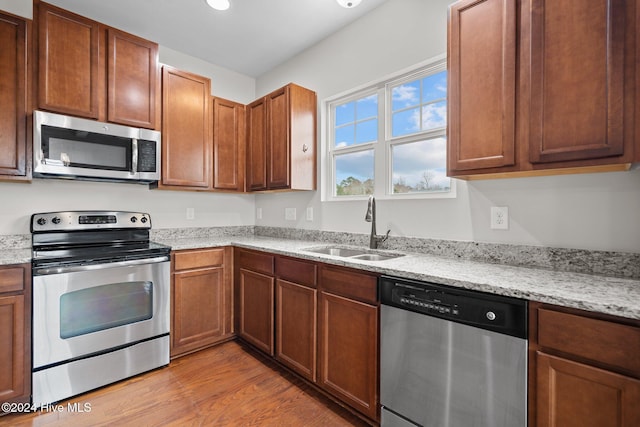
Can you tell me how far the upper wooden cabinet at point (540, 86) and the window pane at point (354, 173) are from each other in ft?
3.23

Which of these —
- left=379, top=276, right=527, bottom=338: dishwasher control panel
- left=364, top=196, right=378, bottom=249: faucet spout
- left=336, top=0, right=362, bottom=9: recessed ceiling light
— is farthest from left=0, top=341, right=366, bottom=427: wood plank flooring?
left=336, top=0, right=362, bottom=9: recessed ceiling light

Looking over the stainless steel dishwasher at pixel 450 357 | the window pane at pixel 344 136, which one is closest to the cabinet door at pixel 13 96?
the window pane at pixel 344 136

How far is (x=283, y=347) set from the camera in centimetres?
227

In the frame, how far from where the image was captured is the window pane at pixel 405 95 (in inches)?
88.6

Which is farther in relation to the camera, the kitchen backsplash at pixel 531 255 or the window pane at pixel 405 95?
the window pane at pixel 405 95

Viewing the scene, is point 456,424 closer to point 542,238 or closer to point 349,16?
point 542,238

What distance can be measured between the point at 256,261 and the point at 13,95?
6.46ft

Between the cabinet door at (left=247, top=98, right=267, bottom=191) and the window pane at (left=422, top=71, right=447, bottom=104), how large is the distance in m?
1.52

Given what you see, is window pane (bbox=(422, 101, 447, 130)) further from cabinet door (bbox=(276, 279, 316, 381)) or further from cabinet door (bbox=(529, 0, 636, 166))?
cabinet door (bbox=(276, 279, 316, 381))

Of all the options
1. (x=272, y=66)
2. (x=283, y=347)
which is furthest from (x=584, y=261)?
(x=272, y=66)

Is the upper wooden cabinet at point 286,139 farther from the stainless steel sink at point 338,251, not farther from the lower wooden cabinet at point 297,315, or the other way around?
the lower wooden cabinet at point 297,315

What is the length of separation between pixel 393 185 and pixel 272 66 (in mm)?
2096

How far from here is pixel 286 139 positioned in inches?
108

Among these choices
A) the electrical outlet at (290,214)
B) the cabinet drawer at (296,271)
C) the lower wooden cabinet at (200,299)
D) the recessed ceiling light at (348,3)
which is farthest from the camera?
the electrical outlet at (290,214)
